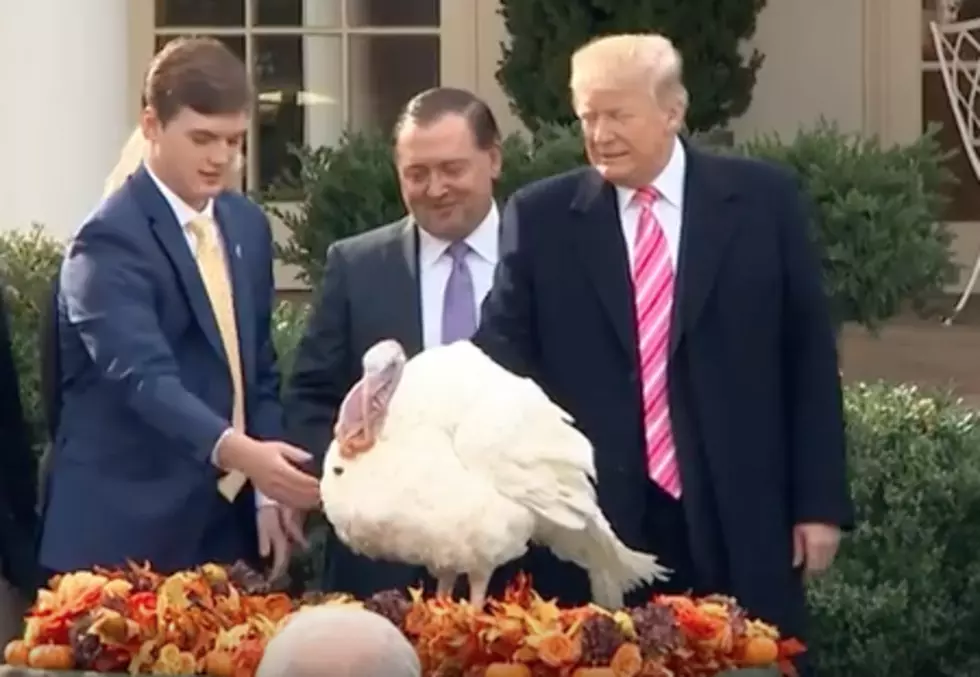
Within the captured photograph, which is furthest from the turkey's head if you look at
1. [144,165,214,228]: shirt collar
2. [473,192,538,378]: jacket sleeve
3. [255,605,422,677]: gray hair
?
[255,605,422,677]: gray hair

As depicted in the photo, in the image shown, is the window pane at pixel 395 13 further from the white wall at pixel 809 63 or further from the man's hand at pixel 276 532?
the man's hand at pixel 276 532

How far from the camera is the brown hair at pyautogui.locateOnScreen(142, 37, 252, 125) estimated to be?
4375 mm

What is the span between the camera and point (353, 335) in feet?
15.3

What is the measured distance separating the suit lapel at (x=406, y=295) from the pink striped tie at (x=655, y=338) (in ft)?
1.53

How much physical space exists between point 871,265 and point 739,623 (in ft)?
10.8

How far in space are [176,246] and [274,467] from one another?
1.91 feet

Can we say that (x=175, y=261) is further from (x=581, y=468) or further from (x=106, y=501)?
(x=581, y=468)

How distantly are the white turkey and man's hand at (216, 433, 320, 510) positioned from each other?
277 mm

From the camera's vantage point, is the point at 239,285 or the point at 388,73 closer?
the point at 239,285

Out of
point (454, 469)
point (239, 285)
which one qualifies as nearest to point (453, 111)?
point (239, 285)

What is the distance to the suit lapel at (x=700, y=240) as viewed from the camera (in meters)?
4.39

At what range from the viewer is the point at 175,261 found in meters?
4.50

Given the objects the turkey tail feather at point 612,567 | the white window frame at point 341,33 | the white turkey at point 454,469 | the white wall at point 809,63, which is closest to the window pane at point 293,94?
A: the white window frame at point 341,33

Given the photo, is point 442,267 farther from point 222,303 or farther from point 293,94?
point 293,94
